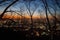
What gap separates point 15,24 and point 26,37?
0.74 metres

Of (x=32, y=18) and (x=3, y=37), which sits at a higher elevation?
(x=32, y=18)

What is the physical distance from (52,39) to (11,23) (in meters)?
1.89

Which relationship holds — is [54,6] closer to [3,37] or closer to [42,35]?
[42,35]

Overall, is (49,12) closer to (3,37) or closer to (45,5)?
(45,5)

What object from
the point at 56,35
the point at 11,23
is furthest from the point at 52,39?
the point at 11,23

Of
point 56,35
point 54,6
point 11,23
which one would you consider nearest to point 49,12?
point 54,6

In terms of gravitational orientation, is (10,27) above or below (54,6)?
below

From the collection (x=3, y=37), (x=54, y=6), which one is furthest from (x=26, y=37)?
(x=54, y=6)

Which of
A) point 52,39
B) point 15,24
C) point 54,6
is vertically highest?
point 54,6

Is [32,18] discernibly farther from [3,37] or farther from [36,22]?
[3,37]

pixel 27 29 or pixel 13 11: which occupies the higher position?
pixel 13 11

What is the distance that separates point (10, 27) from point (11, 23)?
41 cm

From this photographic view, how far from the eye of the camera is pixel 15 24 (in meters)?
10.9

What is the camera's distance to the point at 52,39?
35.1ft
